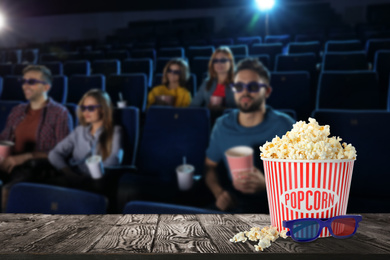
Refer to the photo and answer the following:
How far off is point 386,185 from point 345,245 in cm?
74

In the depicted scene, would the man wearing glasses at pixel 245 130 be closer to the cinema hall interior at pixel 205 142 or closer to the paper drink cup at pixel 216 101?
the cinema hall interior at pixel 205 142

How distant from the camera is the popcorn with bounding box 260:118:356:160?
10.9 inches

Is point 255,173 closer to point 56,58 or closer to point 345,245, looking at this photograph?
point 345,245

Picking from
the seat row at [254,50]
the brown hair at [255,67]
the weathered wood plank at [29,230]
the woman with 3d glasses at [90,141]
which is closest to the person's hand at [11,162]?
the woman with 3d glasses at [90,141]

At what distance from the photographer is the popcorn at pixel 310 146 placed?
0.28 m

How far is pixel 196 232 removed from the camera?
1.07 ft

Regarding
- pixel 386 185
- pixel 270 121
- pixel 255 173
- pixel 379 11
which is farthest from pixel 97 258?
pixel 379 11

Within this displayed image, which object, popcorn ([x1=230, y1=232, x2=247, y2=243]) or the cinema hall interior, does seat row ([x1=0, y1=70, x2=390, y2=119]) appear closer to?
the cinema hall interior

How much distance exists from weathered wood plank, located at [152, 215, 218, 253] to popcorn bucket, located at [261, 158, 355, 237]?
0.07 metres

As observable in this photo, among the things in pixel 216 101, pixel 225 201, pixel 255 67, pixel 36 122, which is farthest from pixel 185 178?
pixel 36 122

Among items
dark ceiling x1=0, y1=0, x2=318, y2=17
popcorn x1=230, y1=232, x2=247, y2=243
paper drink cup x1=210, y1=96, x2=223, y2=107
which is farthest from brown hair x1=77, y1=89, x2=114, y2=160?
dark ceiling x1=0, y1=0, x2=318, y2=17

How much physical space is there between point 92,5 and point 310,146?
251 inches

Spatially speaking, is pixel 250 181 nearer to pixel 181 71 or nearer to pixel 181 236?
pixel 181 236

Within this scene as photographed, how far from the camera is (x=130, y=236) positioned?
317mm
